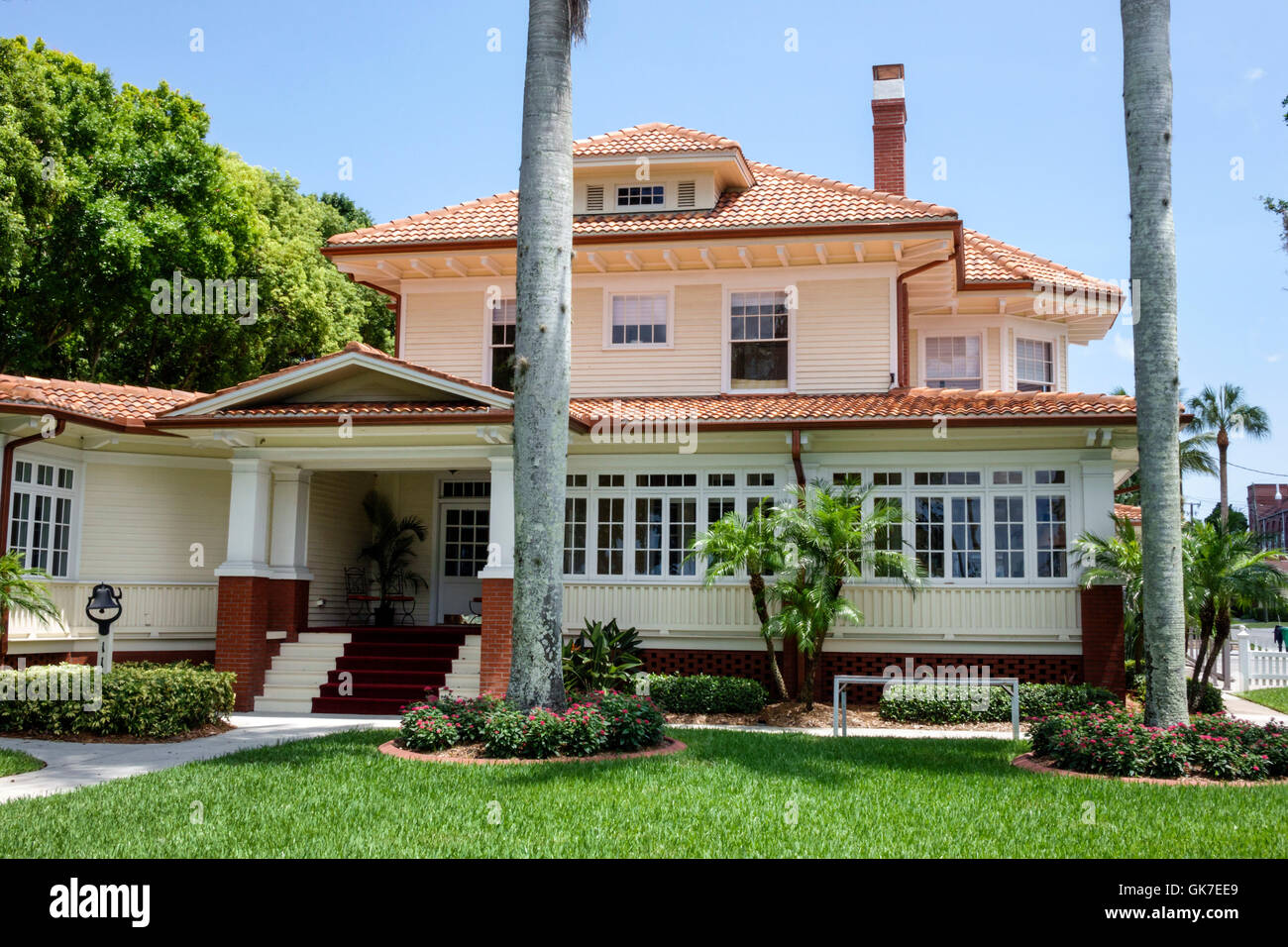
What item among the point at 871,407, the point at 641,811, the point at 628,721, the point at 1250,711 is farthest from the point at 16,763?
the point at 1250,711

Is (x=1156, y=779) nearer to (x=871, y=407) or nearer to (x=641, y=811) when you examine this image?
(x=641, y=811)

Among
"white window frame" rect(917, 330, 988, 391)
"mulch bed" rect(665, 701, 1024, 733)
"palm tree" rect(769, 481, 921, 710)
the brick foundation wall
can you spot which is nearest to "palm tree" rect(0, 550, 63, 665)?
the brick foundation wall

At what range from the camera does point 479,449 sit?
49.1ft

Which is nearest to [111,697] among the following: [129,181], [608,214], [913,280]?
[608,214]

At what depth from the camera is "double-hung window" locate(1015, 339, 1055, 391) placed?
802 inches

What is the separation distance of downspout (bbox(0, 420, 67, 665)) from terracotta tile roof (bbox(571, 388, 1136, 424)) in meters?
7.08

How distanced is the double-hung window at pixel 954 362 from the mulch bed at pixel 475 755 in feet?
36.9

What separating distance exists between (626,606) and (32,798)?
29.2 ft

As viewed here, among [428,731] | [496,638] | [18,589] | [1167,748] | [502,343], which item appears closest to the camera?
[1167,748]

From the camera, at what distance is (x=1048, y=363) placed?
20.8m

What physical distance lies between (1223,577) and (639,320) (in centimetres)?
912

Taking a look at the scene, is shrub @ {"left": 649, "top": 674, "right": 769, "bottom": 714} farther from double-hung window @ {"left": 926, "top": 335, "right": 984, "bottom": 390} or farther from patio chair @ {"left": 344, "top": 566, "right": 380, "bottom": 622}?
double-hung window @ {"left": 926, "top": 335, "right": 984, "bottom": 390}
